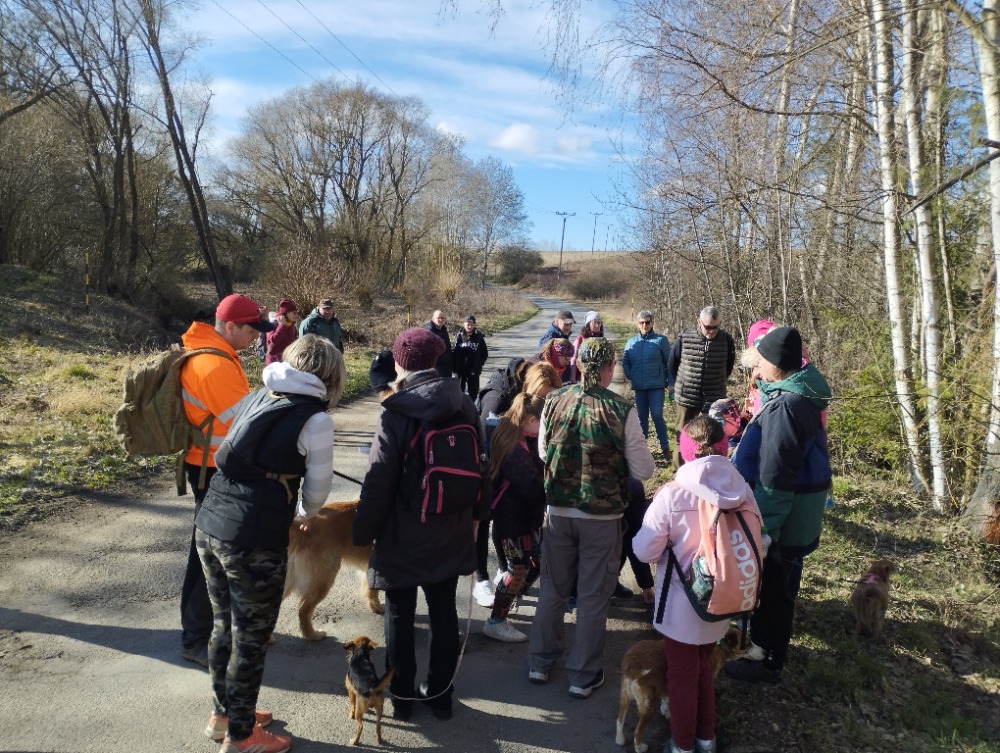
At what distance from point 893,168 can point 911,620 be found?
450cm

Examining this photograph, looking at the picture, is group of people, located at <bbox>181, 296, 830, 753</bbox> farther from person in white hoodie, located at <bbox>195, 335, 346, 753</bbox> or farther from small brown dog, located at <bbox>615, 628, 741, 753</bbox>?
small brown dog, located at <bbox>615, 628, 741, 753</bbox>

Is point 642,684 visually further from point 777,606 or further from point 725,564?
point 777,606

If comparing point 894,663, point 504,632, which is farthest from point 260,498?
point 894,663

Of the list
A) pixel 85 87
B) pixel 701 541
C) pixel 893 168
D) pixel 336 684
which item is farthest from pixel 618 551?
pixel 85 87

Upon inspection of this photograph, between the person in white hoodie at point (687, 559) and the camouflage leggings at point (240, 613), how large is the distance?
164 cm

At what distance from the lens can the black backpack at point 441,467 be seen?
10.1 ft

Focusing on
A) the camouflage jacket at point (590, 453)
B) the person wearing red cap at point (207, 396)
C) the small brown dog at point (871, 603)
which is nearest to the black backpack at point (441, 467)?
the camouflage jacket at point (590, 453)

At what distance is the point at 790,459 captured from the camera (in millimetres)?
3500

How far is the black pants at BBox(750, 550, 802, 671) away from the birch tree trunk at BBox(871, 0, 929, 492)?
368 cm

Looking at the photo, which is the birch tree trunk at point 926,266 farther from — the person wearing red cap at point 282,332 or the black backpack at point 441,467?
the person wearing red cap at point 282,332

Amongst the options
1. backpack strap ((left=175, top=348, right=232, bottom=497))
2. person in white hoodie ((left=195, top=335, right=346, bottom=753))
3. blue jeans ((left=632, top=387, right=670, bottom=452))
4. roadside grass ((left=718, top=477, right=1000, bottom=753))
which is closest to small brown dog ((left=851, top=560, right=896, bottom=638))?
roadside grass ((left=718, top=477, right=1000, bottom=753))

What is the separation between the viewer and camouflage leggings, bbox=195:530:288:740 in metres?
2.82

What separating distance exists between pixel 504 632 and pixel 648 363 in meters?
5.05

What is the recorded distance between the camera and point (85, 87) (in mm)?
21406
